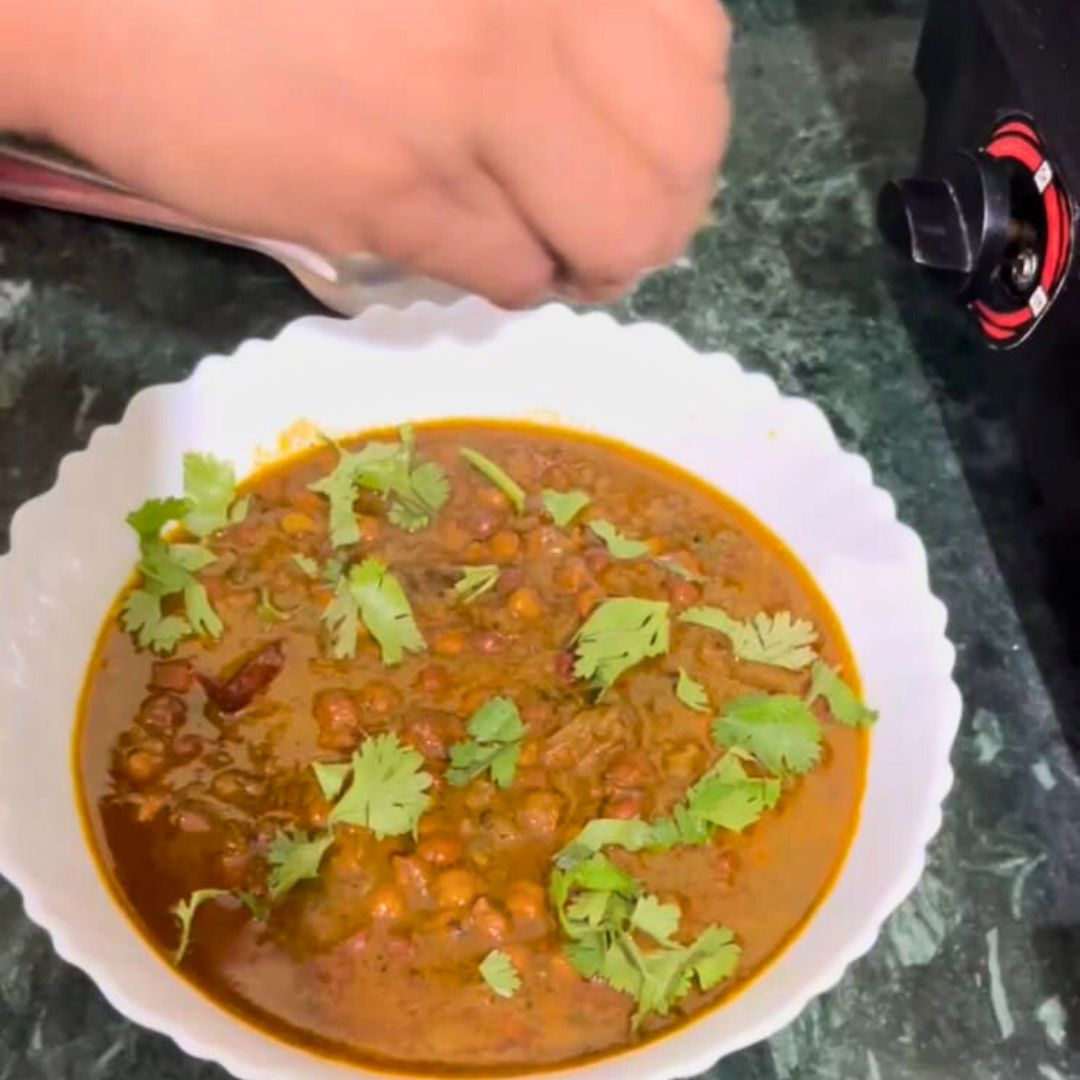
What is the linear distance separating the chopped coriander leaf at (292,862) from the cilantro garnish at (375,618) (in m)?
0.19

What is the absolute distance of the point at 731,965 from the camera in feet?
3.85

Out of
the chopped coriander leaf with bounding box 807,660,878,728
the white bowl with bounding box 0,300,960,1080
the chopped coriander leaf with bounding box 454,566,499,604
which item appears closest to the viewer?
the white bowl with bounding box 0,300,960,1080

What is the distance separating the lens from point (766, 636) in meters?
1.38

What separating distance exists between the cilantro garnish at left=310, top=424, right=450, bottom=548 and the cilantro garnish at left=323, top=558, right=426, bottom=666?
11 cm

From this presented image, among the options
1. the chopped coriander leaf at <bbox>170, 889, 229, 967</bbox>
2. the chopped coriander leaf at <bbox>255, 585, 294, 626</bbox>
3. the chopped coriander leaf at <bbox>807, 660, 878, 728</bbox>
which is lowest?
the chopped coriander leaf at <bbox>170, 889, 229, 967</bbox>

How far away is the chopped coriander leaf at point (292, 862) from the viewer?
119 centimetres

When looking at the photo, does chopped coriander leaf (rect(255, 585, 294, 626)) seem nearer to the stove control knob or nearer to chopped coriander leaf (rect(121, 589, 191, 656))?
chopped coriander leaf (rect(121, 589, 191, 656))

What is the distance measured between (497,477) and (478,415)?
0.08 metres

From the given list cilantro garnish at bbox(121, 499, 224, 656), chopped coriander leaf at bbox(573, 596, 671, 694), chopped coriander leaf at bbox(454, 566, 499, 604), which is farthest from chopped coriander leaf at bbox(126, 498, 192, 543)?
chopped coriander leaf at bbox(573, 596, 671, 694)

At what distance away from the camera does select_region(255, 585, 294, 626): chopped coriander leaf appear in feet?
4.52

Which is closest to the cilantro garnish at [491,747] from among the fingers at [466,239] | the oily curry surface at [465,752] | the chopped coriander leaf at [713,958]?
the oily curry surface at [465,752]

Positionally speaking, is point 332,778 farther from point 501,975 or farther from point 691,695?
point 691,695

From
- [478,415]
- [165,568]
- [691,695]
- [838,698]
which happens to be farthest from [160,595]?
[838,698]

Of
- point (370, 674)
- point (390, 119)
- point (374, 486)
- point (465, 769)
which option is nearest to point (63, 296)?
point (374, 486)
